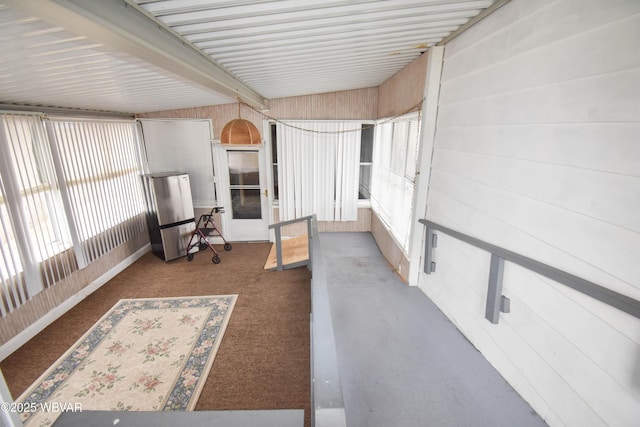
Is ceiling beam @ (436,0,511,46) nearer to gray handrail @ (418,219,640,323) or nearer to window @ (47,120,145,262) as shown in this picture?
gray handrail @ (418,219,640,323)

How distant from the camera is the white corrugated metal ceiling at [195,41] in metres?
1.34

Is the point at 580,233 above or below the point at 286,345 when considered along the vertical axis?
above

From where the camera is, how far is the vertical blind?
2947 mm

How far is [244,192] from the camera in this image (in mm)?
5840

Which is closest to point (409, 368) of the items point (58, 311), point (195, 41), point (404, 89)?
point (195, 41)

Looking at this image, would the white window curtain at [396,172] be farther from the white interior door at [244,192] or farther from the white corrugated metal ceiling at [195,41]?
the white interior door at [244,192]

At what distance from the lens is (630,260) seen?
47.1 inches

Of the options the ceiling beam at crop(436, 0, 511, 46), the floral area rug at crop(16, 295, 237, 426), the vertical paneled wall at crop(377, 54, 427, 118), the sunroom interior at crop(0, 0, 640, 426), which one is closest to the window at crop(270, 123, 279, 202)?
the sunroom interior at crop(0, 0, 640, 426)

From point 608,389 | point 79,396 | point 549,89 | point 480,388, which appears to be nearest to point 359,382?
point 480,388

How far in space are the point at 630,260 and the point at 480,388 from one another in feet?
4.43

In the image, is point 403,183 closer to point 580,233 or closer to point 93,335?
point 580,233

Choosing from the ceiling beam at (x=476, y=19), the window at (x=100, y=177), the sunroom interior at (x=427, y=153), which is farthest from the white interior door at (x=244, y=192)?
the ceiling beam at (x=476, y=19)

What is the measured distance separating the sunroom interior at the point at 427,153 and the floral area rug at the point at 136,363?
0.82 metres

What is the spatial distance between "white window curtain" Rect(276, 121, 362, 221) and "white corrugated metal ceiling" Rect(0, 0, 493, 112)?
1.96m
